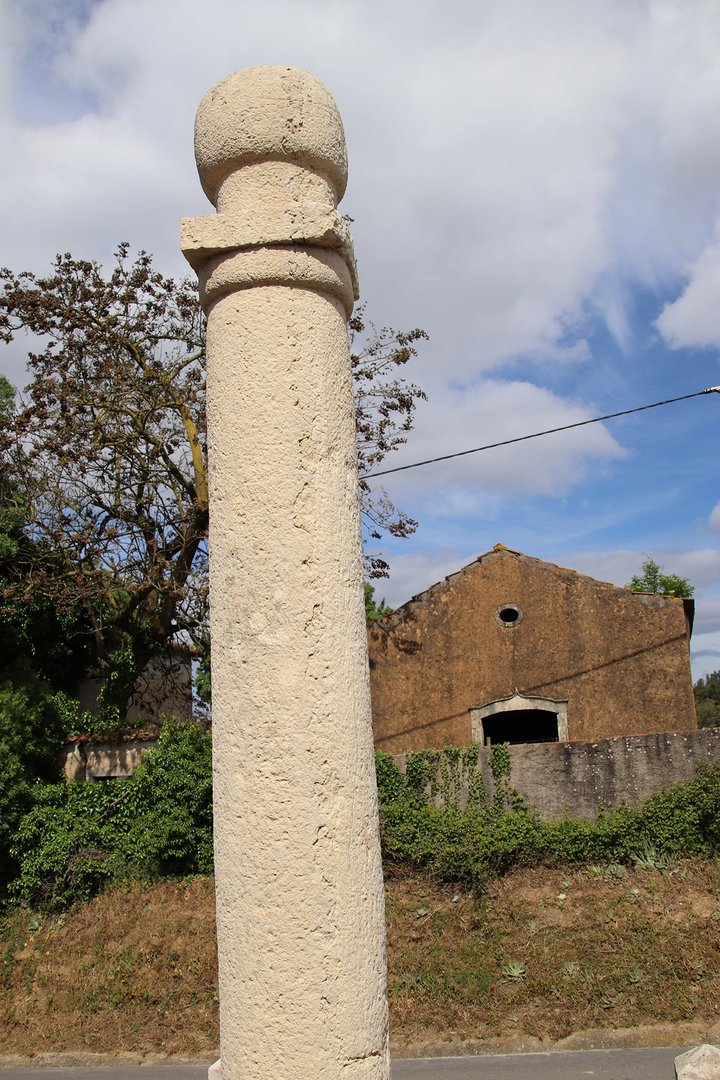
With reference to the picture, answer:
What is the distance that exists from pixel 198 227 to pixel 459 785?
12088mm

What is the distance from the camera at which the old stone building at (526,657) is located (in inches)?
607

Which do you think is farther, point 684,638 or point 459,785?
point 684,638

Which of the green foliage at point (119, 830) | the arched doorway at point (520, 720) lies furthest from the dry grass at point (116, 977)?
the arched doorway at point (520, 720)

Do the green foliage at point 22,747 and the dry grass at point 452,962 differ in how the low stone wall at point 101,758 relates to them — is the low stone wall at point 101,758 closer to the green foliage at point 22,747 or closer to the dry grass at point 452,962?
the green foliage at point 22,747

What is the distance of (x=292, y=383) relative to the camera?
9.09 feet

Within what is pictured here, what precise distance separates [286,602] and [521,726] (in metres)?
16.4

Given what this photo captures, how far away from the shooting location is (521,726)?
18281 mm

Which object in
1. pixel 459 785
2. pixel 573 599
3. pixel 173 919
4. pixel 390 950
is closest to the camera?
pixel 390 950

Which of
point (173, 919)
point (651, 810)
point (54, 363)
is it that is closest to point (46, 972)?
point (173, 919)

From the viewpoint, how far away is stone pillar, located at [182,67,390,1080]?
95.7 inches

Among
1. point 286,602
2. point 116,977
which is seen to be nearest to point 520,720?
point 116,977

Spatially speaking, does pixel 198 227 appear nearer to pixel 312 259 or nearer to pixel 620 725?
pixel 312 259

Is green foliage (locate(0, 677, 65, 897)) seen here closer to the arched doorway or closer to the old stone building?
the old stone building

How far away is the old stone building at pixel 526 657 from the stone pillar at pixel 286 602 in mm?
13055
